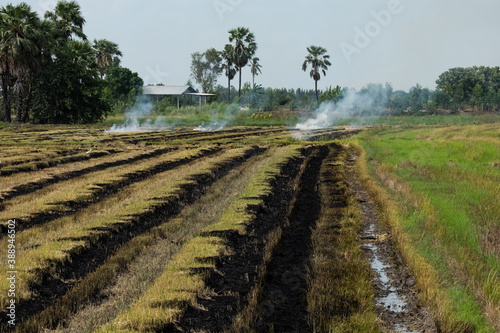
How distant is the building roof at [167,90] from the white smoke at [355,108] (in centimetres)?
2419

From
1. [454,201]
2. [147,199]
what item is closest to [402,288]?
[454,201]

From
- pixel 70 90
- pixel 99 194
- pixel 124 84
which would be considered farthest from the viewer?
pixel 124 84

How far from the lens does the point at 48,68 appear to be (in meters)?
57.6

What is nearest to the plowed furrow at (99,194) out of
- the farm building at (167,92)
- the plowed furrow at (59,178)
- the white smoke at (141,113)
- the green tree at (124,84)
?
the plowed furrow at (59,178)

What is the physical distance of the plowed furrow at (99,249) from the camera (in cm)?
731

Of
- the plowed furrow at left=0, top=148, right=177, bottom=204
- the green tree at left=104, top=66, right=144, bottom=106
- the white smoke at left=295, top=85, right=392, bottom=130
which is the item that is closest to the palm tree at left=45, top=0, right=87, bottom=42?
the green tree at left=104, top=66, right=144, bottom=106

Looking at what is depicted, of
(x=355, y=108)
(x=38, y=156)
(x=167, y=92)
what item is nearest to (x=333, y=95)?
(x=355, y=108)

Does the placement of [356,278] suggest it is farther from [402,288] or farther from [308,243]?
[308,243]

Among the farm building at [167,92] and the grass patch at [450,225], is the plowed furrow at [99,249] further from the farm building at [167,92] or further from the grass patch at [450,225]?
the farm building at [167,92]

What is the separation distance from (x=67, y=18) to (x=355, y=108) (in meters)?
41.1

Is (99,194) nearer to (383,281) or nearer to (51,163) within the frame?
(51,163)

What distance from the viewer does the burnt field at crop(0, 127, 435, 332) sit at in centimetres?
675

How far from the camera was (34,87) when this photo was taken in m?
58.1

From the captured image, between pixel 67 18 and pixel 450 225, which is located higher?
pixel 67 18
